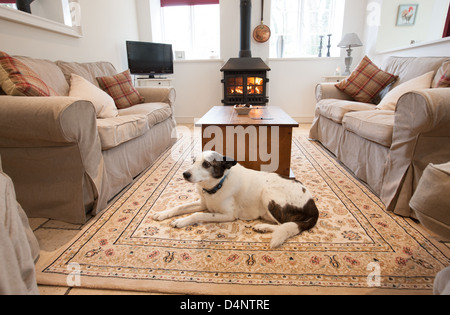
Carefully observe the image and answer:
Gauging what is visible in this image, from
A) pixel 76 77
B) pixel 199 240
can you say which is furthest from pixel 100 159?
pixel 76 77

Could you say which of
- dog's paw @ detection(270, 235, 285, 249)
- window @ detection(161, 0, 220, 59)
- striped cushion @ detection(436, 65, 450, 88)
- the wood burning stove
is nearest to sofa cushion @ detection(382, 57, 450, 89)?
striped cushion @ detection(436, 65, 450, 88)

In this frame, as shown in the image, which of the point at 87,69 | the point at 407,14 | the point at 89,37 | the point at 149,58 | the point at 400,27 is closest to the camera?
the point at 87,69

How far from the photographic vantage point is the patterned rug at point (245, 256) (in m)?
1.03

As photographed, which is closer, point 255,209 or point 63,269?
point 63,269

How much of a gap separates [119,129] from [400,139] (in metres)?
1.88

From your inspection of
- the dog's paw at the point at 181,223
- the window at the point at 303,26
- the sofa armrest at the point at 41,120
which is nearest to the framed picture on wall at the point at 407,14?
the window at the point at 303,26

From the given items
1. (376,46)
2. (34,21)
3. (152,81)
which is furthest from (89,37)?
(376,46)

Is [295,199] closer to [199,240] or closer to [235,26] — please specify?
[199,240]

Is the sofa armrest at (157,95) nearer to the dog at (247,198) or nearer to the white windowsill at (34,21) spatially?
the white windowsill at (34,21)

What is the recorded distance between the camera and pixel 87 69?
2.63 meters

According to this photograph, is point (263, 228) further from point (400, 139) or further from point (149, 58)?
point (149, 58)

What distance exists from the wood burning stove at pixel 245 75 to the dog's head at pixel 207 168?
10.1 feet

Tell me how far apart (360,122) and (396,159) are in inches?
21.7
